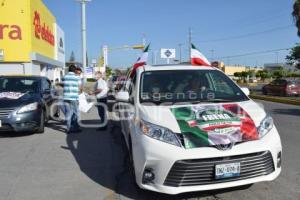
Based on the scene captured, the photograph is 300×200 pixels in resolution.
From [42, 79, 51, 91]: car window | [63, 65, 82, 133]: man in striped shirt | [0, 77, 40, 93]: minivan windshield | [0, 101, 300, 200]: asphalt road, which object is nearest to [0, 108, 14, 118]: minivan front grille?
[0, 101, 300, 200]: asphalt road

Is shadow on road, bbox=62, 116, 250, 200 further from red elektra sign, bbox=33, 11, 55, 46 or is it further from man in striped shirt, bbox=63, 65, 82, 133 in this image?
red elektra sign, bbox=33, 11, 55, 46

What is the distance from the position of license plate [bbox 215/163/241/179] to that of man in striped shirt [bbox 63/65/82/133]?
592 centimetres

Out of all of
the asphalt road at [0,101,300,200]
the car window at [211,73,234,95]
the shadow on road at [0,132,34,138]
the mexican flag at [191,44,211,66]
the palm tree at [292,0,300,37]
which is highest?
the palm tree at [292,0,300,37]

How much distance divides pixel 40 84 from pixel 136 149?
6405 millimetres

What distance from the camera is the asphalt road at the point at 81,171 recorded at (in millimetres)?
4625

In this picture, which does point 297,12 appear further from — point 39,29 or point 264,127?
point 264,127

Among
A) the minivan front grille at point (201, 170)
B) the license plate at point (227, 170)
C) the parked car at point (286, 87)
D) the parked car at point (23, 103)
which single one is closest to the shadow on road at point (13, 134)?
the parked car at point (23, 103)

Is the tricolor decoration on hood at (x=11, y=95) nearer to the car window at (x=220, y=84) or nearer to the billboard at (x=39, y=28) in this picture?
the car window at (x=220, y=84)

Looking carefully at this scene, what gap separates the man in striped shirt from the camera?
920 cm

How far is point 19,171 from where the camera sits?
584 centimetres

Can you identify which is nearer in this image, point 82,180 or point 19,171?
point 82,180

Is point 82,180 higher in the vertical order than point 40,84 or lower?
lower

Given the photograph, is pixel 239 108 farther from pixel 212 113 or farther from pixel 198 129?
pixel 198 129

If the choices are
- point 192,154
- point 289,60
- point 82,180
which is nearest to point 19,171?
point 82,180
